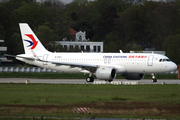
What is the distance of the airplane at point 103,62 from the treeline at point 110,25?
3665 cm

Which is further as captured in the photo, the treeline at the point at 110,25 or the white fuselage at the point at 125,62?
the treeline at the point at 110,25

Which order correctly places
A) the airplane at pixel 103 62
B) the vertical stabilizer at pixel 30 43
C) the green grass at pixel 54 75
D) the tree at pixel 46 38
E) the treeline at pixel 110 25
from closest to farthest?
the airplane at pixel 103 62 → the vertical stabilizer at pixel 30 43 → the green grass at pixel 54 75 → the tree at pixel 46 38 → the treeline at pixel 110 25

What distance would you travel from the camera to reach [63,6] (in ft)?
607

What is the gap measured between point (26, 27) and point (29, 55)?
12.8 ft

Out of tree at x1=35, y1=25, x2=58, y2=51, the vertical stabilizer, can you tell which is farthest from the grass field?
tree at x1=35, y1=25, x2=58, y2=51

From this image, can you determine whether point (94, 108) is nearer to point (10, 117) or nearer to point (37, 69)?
point (10, 117)

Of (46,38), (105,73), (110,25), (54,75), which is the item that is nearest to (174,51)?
(46,38)

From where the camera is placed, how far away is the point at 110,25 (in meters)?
134

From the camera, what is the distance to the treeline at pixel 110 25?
94562 millimetres

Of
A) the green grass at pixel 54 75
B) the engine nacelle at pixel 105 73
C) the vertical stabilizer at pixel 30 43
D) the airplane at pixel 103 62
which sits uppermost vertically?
the vertical stabilizer at pixel 30 43

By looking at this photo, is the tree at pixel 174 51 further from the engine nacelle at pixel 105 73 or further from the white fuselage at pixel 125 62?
the engine nacelle at pixel 105 73

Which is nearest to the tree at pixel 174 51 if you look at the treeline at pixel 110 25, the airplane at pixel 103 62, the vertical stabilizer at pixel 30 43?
the treeline at pixel 110 25

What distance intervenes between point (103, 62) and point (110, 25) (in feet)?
295

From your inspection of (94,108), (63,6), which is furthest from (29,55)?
(63,6)
